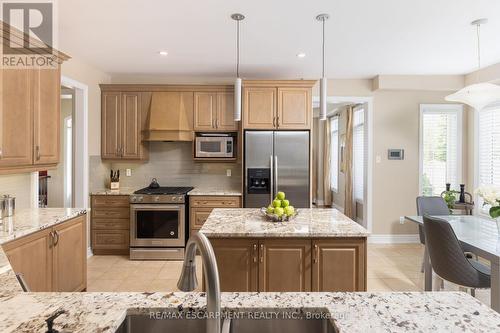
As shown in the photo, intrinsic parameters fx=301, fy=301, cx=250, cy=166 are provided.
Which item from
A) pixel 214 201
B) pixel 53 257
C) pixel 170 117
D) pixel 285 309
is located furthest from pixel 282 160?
pixel 285 309

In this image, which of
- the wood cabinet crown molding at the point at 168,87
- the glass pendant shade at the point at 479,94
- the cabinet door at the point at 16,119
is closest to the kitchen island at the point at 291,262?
the cabinet door at the point at 16,119

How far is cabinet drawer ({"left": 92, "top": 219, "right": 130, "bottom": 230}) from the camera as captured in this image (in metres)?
4.24

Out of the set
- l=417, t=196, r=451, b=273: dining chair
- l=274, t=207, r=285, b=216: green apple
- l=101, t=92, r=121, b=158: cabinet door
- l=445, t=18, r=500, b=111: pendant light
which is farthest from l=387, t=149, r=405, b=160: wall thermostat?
l=101, t=92, r=121, b=158: cabinet door

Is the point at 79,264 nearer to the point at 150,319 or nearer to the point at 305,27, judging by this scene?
the point at 150,319

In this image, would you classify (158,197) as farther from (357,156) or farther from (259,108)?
(357,156)

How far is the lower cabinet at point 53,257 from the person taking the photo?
2086 mm

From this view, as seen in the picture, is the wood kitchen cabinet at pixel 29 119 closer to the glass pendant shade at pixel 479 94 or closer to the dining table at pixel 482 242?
the dining table at pixel 482 242

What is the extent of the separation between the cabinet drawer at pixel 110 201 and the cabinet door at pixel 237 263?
2.50m

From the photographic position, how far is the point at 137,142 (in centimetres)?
444

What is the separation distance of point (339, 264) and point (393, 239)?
309 centimetres

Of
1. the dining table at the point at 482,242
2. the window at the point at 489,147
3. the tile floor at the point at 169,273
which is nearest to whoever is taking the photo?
the dining table at the point at 482,242

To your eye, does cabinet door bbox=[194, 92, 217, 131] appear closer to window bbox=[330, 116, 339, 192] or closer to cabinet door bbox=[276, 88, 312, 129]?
cabinet door bbox=[276, 88, 312, 129]

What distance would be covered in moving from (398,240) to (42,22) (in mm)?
5345

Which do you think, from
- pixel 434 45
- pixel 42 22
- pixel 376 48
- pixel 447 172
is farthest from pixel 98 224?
pixel 447 172
